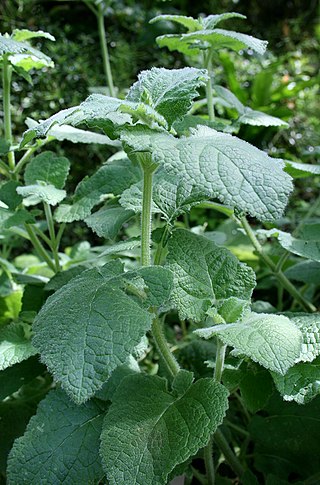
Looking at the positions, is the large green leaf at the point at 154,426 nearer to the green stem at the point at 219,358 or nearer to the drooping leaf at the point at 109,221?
the green stem at the point at 219,358

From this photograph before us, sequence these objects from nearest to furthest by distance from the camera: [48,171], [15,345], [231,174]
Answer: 1. [231,174]
2. [15,345]
3. [48,171]

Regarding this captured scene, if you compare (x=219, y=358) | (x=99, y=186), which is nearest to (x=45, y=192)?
(x=99, y=186)

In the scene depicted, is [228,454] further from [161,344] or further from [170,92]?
[170,92]

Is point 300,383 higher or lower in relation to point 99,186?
lower

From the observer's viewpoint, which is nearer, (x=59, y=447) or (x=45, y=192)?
(x=59, y=447)

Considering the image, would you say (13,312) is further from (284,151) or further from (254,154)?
(284,151)

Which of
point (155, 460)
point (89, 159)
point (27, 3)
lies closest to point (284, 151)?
point (89, 159)

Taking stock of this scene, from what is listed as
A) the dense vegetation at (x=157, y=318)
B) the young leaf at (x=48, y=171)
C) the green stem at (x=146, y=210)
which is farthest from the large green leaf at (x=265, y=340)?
the young leaf at (x=48, y=171)

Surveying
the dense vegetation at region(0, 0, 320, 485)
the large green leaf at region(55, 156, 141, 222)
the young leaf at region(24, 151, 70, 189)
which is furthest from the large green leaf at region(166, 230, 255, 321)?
the young leaf at region(24, 151, 70, 189)
